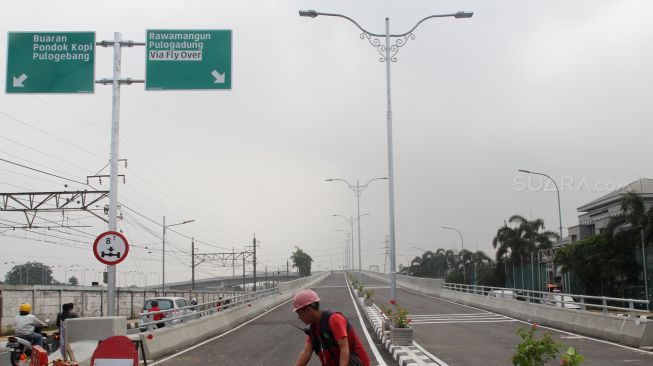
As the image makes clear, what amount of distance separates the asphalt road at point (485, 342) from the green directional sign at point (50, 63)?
10978 mm

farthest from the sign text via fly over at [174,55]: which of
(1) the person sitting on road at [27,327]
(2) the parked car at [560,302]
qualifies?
(2) the parked car at [560,302]

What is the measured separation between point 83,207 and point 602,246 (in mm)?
38124

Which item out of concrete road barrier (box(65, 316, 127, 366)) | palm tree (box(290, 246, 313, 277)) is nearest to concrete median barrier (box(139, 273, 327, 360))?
concrete road barrier (box(65, 316, 127, 366))

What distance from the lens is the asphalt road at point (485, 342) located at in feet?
51.5

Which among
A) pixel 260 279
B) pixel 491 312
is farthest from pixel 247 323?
pixel 260 279

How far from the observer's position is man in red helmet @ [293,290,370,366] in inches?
216

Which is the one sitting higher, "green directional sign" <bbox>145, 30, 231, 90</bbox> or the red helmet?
"green directional sign" <bbox>145, 30, 231, 90</bbox>

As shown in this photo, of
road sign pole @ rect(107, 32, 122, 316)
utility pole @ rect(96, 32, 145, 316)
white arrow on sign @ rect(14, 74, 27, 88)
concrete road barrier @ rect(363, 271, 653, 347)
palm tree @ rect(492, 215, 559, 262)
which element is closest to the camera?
road sign pole @ rect(107, 32, 122, 316)

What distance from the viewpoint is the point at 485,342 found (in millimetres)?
A: 20156

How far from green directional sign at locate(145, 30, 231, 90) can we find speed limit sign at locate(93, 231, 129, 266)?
378 cm

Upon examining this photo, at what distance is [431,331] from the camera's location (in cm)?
2477

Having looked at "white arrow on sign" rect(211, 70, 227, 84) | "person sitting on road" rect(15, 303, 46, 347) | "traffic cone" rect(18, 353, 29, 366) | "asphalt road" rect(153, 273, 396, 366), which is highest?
"white arrow on sign" rect(211, 70, 227, 84)

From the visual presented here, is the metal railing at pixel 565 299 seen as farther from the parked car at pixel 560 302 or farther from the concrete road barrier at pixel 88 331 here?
the concrete road barrier at pixel 88 331

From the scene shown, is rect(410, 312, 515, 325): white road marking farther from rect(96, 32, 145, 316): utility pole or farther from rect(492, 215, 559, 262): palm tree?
rect(492, 215, 559, 262): palm tree
